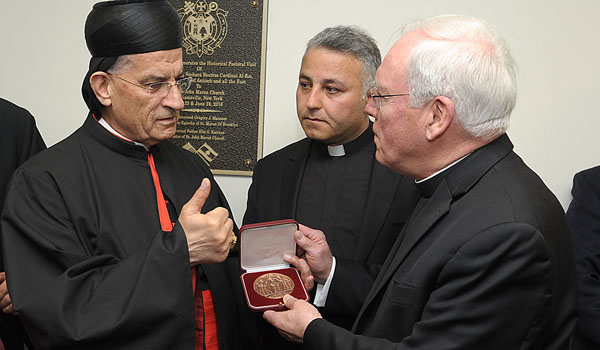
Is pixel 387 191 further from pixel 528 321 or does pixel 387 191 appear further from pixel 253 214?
pixel 528 321

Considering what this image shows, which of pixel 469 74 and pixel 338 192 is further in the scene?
pixel 338 192

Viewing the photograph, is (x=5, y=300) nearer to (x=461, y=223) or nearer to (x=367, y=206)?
(x=367, y=206)

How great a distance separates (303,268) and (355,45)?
112 centimetres

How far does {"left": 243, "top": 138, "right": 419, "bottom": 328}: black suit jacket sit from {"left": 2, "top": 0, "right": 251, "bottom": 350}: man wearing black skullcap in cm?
45

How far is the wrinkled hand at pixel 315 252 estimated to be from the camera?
234 centimetres

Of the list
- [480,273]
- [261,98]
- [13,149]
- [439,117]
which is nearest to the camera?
[480,273]

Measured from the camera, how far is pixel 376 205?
263 centimetres

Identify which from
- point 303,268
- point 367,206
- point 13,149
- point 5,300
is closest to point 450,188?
point 303,268

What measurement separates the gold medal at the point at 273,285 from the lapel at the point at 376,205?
1.60 feet

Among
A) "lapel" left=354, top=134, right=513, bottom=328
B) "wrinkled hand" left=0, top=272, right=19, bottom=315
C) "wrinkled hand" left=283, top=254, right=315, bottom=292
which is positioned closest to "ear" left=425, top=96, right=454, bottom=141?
"lapel" left=354, top=134, right=513, bottom=328

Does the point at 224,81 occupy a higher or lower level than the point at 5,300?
higher

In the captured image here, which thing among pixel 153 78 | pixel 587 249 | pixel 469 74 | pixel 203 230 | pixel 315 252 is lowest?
pixel 587 249

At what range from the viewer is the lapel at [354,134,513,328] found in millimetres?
1692

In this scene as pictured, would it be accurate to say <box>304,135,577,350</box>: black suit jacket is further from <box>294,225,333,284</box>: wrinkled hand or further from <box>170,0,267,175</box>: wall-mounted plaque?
<box>170,0,267,175</box>: wall-mounted plaque
